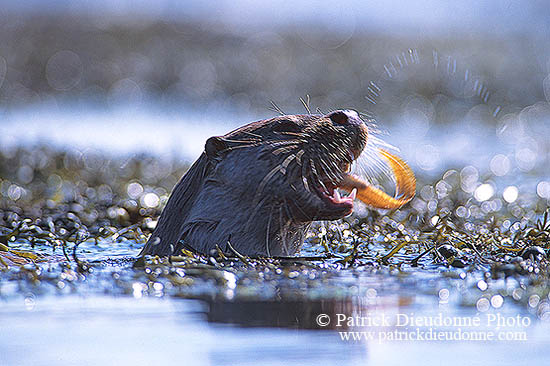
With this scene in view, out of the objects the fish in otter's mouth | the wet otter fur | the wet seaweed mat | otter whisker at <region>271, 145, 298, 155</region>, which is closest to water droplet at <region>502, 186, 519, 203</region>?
the wet seaweed mat

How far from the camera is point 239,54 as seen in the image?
56.6 feet

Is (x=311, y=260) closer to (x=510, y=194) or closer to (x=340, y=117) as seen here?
(x=340, y=117)

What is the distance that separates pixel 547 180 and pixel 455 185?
0.91 metres

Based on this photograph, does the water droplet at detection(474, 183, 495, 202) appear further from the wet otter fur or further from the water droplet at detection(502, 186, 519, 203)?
the wet otter fur

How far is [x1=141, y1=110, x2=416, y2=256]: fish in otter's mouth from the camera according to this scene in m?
4.96

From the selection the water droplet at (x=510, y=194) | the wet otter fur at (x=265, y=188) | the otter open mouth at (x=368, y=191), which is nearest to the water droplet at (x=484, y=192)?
the water droplet at (x=510, y=194)

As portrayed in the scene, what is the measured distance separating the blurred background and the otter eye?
3.94 m

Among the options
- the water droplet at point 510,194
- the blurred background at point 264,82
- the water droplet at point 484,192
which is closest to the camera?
the water droplet at point 510,194

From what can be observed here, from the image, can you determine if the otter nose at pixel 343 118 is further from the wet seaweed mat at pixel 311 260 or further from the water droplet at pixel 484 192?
the water droplet at pixel 484 192

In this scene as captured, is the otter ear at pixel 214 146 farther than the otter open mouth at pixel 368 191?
Yes

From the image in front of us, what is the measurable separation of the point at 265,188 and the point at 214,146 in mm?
378

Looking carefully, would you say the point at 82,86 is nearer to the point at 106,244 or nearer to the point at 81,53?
the point at 81,53

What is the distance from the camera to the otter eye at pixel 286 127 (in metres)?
5.11

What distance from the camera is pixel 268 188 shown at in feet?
16.3
